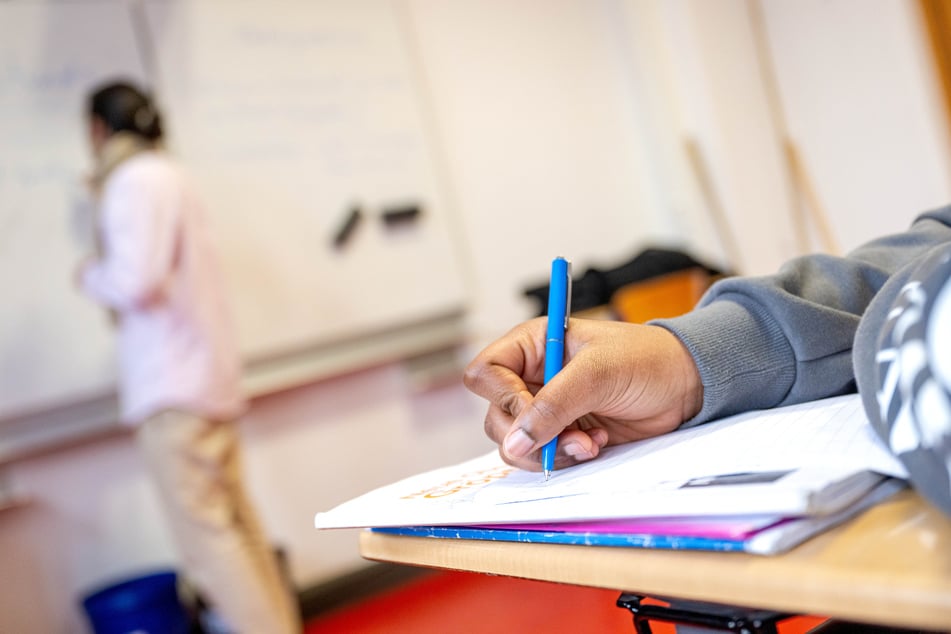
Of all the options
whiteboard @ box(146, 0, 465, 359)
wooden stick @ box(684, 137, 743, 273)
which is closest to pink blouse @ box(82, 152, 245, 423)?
whiteboard @ box(146, 0, 465, 359)

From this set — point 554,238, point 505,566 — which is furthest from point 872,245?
point 554,238

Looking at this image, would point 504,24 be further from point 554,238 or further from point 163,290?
point 163,290

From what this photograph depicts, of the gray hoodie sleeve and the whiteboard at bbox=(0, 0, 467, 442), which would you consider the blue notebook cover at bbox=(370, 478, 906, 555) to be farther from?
the whiteboard at bbox=(0, 0, 467, 442)

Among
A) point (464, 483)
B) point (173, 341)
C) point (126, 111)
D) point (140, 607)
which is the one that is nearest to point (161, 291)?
point (173, 341)

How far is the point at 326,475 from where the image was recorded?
2955mm

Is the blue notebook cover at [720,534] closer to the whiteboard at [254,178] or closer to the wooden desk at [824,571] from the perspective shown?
the wooden desk at [824,571]

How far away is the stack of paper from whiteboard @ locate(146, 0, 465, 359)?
2.23m

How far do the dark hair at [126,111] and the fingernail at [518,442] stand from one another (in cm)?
196

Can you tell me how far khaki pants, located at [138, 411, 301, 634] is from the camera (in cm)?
221

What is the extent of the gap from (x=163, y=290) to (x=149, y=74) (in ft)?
2.70

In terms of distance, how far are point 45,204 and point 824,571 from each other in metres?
2.52

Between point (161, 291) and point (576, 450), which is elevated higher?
point (161, 291)

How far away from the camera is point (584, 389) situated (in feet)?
1.93

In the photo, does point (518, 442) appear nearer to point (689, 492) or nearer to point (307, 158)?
point (689, 492)
